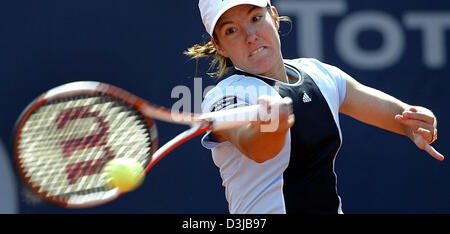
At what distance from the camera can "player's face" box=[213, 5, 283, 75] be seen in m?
2.15

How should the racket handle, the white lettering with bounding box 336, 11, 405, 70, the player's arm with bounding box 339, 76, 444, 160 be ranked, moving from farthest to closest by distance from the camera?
the white lettering with bounding box 336, 11, 405, 70 < the player's arm with bounding box 339, 76, 444, 160 < the racket handle

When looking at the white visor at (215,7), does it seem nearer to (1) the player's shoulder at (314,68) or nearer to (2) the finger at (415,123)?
(1) the player's shoulder at (314,68)

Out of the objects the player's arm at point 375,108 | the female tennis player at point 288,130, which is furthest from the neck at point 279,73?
the player's arm at point 375,108

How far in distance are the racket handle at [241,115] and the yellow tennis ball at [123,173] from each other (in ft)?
0.83

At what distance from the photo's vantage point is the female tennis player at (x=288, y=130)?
2070 millimetres

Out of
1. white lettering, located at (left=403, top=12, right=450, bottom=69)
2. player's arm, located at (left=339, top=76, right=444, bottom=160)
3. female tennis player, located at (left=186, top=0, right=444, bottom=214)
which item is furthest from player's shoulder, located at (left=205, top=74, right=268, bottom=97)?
white lettering, located at (left=403, top=12, right=450, bottom=69)

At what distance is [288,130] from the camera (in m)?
2.01

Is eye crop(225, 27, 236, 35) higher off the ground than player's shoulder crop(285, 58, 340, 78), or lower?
higher

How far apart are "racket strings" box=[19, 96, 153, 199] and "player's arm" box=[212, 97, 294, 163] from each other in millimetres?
274

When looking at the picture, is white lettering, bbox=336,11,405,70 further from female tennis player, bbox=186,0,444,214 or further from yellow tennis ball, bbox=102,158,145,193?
yellow tennis ball, bbox=102,158,145,193

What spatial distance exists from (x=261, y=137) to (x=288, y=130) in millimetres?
149

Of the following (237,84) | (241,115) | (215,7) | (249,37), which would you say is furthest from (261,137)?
(215,7)

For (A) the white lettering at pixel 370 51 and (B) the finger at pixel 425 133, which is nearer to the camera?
(B) the finger at pixel 425 133
